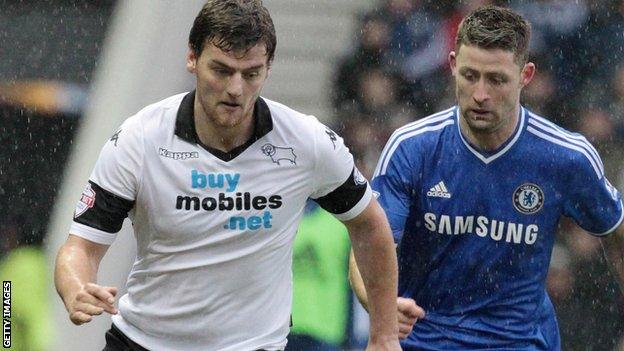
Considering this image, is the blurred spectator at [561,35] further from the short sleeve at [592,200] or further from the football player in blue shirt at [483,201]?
the football player in blue shirt at [483,201]

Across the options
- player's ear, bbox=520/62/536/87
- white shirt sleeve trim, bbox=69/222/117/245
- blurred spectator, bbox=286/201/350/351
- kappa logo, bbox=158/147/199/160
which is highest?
player's ear, bbox=520/62/536/87

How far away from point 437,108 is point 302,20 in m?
1.01

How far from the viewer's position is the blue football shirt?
6.29 meters

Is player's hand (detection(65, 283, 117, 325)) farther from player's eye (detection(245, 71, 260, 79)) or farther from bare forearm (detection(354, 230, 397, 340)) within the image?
bare forearm (detection(354, 230, 397, 340))

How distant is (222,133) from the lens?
548cm

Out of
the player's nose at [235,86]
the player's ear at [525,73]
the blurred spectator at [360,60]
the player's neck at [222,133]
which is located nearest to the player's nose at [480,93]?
the player's ear at [525,73]

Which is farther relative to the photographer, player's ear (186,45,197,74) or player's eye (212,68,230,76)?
player's ear (186,45,197,74)

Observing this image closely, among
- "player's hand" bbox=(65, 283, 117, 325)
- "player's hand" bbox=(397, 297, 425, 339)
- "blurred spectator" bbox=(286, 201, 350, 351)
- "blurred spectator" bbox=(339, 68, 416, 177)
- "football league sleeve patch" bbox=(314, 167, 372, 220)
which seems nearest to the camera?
"player's hand" bbox=(65, 283, 117, 325)

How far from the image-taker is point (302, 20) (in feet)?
33.0

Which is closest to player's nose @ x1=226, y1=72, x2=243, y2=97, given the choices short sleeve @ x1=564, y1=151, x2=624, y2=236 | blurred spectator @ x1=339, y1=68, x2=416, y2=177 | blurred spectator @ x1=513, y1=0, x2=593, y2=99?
short sleeve @ x1=564, y1=151, x2=624, y2=236

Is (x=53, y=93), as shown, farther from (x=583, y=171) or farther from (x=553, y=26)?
(x=583, y=171)

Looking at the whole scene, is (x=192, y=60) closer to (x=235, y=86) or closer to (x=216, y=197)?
(x=235, y=86)

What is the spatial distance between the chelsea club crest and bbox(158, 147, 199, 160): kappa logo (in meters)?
1.46

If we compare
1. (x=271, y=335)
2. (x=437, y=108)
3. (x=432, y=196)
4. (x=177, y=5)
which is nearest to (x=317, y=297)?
(x=437, y=108)
